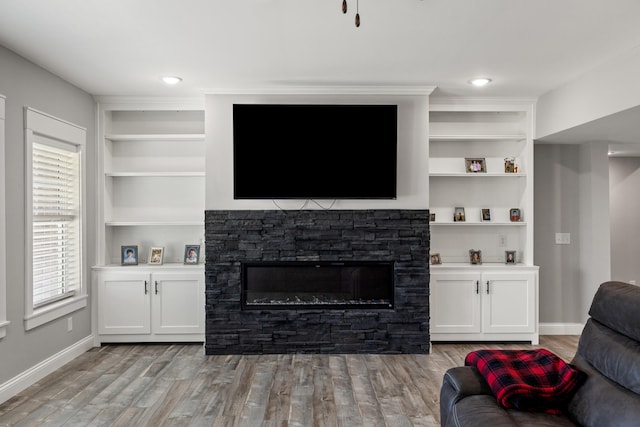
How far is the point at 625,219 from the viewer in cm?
656

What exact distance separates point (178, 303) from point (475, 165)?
338 centimetres

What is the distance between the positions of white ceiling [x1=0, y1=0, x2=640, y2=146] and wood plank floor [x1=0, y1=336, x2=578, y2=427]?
8.35 ft

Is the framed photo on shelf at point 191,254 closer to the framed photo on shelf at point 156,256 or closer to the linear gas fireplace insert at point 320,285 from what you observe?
the framed photo on shelf at point 156,256

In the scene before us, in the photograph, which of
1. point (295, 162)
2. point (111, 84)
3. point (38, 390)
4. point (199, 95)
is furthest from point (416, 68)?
point (38, 390)

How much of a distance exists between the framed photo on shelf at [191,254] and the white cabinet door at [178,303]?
→ 0.60 ft

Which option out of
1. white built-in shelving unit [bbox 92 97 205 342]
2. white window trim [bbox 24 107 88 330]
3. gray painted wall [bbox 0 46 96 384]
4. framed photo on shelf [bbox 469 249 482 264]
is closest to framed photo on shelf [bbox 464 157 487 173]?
framed photo on shelf [bbox 469 249 482 264]

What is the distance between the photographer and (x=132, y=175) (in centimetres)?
471

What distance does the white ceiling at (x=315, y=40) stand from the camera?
2.72 m

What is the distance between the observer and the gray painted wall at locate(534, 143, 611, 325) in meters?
5.07

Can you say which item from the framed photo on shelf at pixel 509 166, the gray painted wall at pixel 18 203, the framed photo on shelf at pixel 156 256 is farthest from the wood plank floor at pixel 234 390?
the framed photo on shelf at pixel 509 166

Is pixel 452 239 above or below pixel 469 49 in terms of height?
below

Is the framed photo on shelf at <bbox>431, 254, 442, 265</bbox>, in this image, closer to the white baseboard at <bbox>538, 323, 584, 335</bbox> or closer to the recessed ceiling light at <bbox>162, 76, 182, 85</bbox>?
the white baseboard at <bbox>538, 323, 584, 335</bbox>

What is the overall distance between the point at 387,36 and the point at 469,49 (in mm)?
678

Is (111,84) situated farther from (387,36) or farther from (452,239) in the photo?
(452,239)
